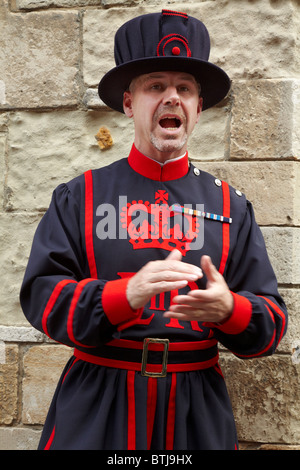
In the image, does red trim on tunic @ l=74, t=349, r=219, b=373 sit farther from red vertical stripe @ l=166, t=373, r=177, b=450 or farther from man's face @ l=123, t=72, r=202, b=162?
man's face @ l=123, t=72, r=202, b=162

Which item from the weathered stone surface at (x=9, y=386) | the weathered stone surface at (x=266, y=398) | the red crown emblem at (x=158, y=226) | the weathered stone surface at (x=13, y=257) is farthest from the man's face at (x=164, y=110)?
the weathered stone surface at (x=9, y=386)

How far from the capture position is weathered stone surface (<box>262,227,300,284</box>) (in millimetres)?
2518

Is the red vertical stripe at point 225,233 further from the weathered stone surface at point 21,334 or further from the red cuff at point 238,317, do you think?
the weathered stone surface at point 21,334

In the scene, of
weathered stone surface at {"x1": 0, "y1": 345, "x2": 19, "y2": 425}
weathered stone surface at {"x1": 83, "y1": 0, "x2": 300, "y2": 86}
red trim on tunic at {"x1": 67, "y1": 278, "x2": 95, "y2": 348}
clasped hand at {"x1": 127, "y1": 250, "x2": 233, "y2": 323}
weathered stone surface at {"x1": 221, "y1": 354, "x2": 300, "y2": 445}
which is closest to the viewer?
clasped hand at {"x1": 127, "y1": 250, "x2": 233, "y2": 323}

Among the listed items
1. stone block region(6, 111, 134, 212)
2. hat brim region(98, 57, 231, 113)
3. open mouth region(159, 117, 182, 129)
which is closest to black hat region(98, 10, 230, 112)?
hat brim region(98, 57, 231, 113)

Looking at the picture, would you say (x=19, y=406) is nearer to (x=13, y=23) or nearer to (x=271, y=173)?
(x=271, y=173)

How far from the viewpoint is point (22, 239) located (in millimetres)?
2779

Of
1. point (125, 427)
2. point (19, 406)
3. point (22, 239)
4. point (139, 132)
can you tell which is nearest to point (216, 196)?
point (139, 132)

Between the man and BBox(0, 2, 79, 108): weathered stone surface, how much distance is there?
0.81 meters

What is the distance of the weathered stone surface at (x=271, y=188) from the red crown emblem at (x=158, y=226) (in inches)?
29.7

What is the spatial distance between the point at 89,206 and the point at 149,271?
45 cm

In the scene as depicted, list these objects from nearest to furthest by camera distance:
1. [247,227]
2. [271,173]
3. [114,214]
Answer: [114,214], [247,227], [271,173]

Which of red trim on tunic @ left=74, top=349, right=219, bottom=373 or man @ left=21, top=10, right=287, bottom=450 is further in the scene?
red trim on tunic @ left=74, top=349, right=219, bottom=373

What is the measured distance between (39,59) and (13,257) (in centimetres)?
108
